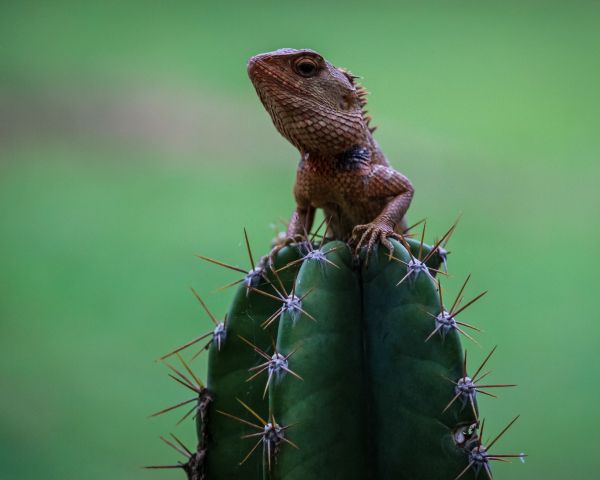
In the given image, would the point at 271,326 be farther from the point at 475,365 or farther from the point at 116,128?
the point at 116,128

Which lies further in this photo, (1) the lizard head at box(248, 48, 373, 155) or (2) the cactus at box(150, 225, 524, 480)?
(1) the lizard head at box(248, 48, 373, 155)

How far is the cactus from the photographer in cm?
138

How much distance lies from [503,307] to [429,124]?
1.46 m

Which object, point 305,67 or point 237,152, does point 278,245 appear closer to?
point 305,67

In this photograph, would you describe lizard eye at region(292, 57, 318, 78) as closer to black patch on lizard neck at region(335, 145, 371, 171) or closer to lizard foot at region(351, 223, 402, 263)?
black patch on lizard neck at region(335, 145, 371, 171)

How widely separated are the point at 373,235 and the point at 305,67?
0.42 meters

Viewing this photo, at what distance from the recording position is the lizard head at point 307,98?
154 centimetres

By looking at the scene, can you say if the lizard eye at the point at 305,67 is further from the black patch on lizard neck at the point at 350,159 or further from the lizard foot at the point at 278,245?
the lizard foot at the point at 278,245

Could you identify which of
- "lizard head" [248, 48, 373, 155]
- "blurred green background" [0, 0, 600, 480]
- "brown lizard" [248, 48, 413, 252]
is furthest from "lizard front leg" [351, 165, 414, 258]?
"blurred green background" [0, 0, 600, 480]

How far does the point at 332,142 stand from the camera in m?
1.58

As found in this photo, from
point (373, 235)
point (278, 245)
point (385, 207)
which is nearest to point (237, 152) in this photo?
point (278, 245)

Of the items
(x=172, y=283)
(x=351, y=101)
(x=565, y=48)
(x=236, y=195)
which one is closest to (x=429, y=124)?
(x=565, y=48)

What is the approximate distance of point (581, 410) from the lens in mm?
4234

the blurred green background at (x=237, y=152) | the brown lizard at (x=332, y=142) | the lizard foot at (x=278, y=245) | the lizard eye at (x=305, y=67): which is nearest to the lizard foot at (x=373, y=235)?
the brown lizard at (x=332, y=142)
